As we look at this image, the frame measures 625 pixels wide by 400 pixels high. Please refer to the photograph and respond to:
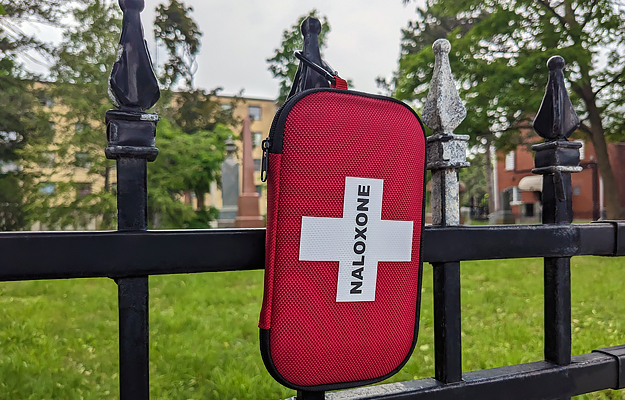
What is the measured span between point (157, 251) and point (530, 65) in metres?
9.30

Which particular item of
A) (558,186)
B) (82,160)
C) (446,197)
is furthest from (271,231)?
(82,160)

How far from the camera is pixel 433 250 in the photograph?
129 centimetres

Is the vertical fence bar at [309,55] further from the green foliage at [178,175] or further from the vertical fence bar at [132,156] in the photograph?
the green foliage at [178,175]

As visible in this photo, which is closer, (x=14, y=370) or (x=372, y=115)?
(x=372, y=115)

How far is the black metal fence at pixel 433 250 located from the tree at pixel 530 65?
8111 millimetres

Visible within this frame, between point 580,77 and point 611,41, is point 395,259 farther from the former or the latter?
point 611,41

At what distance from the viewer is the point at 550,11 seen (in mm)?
9008

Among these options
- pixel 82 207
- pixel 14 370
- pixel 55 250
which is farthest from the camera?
pixel 82 207

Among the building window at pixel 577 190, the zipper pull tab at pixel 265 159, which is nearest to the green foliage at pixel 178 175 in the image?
the zipper pull tab at pixel 265 159

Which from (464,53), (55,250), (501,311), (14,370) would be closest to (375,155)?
(55,250)

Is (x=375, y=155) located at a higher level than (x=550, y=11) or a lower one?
lower

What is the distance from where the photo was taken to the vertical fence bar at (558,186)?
149cm

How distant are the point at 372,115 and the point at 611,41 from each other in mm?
10924

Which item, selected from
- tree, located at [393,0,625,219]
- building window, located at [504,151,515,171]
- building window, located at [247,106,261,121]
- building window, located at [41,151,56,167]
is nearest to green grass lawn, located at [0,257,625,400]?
tree, located at [393,0,625,219]
